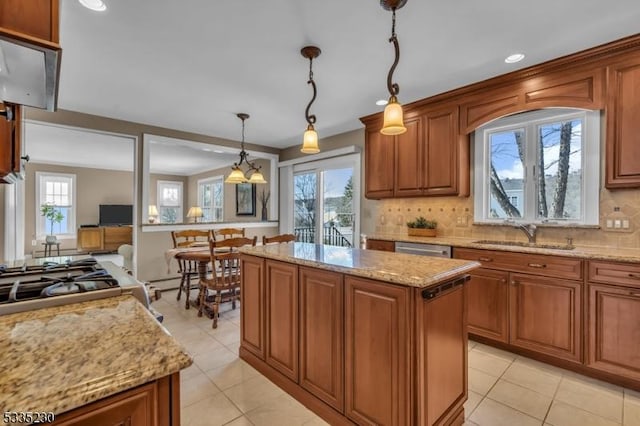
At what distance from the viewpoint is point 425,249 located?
3189 mm

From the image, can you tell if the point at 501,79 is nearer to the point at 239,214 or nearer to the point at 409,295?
the point at 409,295

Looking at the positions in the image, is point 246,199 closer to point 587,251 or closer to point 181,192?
point 181,192

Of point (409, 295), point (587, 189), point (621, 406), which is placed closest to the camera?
point (409, 295)

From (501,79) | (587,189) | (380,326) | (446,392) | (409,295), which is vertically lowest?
(446,392)

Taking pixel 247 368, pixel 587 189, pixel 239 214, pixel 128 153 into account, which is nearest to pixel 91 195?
pixel 128 153

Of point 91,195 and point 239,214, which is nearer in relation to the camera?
point 239,214

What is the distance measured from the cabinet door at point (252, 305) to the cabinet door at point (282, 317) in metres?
0.08

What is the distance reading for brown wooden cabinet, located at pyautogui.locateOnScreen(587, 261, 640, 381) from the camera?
2090mm

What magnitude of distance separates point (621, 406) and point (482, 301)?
104 centimetres

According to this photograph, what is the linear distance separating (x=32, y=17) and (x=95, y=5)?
1.46 m

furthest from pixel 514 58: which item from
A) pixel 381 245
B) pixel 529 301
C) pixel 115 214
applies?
pixel 115 214

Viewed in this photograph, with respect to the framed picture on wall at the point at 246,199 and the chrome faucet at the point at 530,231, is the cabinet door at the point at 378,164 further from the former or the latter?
the framed picture on wall at the point at 246,199

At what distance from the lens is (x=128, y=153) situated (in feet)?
22.7

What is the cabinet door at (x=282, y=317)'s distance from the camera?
2055 mm
